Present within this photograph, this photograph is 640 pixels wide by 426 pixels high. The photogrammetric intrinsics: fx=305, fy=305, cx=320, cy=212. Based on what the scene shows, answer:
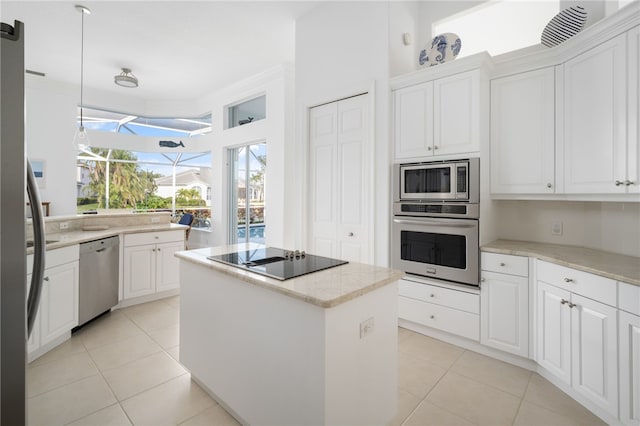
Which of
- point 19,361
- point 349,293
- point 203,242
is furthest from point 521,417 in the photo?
point 203,242

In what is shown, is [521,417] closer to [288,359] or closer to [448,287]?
[448,287]

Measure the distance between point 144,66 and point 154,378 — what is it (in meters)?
4.92

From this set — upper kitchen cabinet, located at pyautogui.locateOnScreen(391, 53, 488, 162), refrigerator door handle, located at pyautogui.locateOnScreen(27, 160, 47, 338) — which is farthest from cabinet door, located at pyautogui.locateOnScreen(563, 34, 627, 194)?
refrigerator door handle, located at pyautogui.locateOnScreen(27, 160, 47, 338)

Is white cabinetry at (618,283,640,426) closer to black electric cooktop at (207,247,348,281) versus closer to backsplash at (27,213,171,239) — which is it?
black electric cooktop at (207,247,348,281)

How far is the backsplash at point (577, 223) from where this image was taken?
89.2 inches

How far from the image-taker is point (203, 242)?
6.78m

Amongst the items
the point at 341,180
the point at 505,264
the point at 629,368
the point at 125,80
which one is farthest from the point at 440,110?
the point at 125,80

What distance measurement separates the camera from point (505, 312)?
2.43 metres

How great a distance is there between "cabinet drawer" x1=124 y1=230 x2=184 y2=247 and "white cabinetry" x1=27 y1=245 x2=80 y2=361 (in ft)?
2.25

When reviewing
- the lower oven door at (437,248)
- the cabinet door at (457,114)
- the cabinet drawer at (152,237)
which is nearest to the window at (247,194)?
the cabinet drawer at (152,237)

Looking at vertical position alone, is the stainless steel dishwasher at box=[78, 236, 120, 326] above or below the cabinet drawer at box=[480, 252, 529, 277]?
below

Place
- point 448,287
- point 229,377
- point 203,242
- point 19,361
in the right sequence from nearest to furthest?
point 19,361 < point 229,377 < point 448,287 < point 203,242

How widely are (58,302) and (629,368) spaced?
13.4 feet

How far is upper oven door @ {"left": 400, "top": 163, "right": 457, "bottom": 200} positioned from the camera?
8.73 ft
